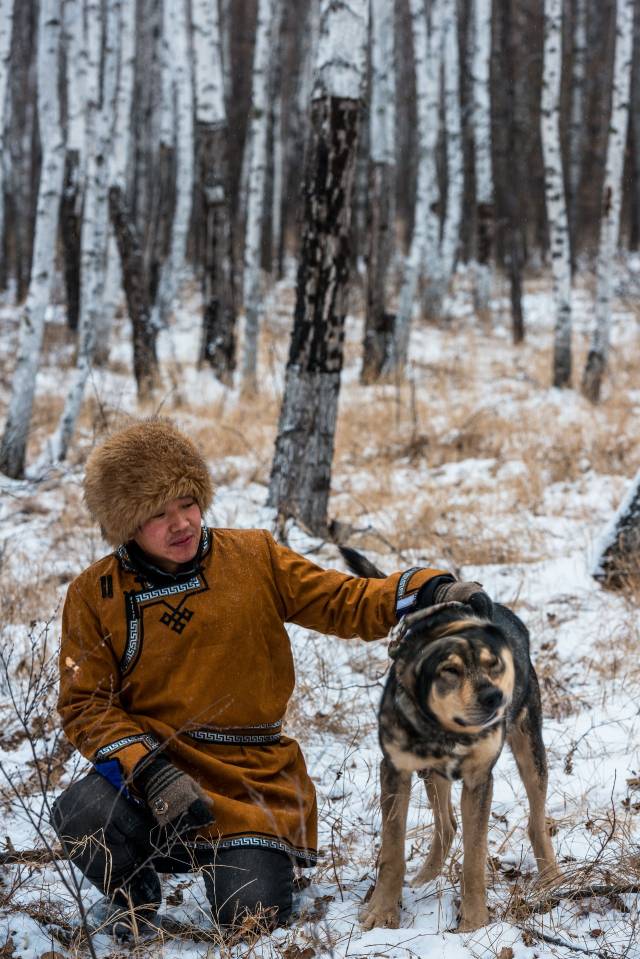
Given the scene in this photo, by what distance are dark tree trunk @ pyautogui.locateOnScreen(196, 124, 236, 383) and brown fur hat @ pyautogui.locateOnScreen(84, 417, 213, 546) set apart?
807cm

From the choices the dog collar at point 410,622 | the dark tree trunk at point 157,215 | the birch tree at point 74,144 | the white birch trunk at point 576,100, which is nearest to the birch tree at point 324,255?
the dog collar at point 410,622

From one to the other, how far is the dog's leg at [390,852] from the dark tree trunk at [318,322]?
2963mm

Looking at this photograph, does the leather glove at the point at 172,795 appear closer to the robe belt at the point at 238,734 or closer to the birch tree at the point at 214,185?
the robe belt at the point at 238,734

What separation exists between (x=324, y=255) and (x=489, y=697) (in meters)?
3.58

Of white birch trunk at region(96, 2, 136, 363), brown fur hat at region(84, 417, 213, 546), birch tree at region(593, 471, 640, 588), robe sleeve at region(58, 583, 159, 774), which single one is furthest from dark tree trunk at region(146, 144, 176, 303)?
robe sleeve at region(58, 583, 159, 774)

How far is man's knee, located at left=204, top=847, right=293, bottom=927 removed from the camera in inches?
92.4

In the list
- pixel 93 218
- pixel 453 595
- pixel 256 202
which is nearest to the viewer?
pixel 453 595

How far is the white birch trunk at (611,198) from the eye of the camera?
31.7 ft

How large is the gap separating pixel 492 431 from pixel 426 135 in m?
6.92

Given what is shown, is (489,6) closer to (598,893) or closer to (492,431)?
(492,431)

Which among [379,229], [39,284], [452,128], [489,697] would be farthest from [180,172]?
[489,697]

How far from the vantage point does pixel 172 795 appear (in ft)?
7.41

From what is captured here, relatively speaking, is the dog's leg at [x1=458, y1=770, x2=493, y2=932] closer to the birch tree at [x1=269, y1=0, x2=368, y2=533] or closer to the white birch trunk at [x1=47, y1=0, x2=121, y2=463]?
the birch tree at [x1=269, y1=0, x2=368, y2=533]

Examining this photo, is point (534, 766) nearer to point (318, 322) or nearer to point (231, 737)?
point (231, 737)
